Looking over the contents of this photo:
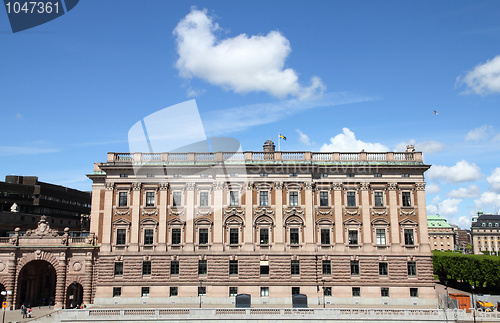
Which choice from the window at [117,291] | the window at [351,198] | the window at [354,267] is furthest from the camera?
the window at [351,198]

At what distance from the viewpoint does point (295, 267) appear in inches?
2105

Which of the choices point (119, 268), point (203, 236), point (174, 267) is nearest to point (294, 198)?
point (203, 236)

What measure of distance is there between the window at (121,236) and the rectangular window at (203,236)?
9886 mm

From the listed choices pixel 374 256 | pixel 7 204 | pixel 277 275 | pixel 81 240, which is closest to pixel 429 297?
pixel 374 256

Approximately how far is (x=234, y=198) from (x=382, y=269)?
846 inches

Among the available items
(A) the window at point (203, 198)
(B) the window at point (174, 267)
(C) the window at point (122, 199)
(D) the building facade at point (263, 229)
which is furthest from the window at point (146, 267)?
(A) the window at point (203, 198)

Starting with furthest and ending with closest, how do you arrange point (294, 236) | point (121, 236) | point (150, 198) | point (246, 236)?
1. point (150, 198)
2. point (121, 236)
3. point (294, 236)
4. point (246, 236)

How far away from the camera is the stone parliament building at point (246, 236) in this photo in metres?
52.8

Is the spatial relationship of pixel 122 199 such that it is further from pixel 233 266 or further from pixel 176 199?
pixel 233 266

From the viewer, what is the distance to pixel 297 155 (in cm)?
5662

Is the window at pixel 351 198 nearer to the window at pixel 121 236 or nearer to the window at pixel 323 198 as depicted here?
the window at pixel 323 198

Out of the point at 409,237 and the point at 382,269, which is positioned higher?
the point at 409,237

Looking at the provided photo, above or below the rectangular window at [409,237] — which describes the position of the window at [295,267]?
below

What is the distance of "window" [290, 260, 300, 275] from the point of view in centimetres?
5331
